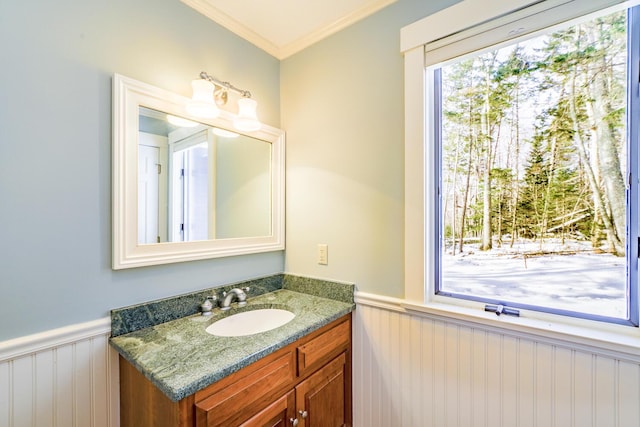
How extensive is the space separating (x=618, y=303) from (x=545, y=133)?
668 millimetres

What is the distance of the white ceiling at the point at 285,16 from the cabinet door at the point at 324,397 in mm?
1821

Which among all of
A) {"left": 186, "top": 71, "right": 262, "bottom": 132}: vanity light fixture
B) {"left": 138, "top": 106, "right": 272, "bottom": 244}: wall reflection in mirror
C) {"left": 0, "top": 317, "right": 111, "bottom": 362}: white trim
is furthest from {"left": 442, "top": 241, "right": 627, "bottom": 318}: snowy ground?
{"left": 0, "top": 317, "right": 111, "bottom": 362}: white trim

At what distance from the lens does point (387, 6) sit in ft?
4.49

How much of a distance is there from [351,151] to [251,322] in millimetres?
1057

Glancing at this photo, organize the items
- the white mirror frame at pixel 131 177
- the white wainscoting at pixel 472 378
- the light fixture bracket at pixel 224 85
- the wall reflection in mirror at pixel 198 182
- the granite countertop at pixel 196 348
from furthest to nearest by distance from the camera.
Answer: the light fixture bracket at pixel 224 85, the wall reflection in mirror at pixel 198 182, the white mirror frame at pixel 131 177, the white wainscoting at pixel 472 378, the granite countertop at pixel 196 348

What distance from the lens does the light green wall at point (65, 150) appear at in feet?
2.90

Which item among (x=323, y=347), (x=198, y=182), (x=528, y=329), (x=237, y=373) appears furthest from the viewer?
(x=198, y=182)

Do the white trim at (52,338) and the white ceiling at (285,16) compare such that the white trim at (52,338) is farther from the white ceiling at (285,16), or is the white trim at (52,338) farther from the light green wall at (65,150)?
the white ceiling at (285,16)

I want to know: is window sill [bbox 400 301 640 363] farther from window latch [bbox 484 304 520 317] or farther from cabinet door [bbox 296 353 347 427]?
cabinet door [bbox 296 353 347 427]

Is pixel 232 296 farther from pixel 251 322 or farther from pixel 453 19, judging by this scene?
pixel 453 19

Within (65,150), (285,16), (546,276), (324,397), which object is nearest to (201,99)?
(65,150)

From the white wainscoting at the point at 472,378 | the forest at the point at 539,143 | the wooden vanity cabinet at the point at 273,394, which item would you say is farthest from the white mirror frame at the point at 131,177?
the forest at the point at 539,143

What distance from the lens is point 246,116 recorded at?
144 cm

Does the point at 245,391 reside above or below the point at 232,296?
below
